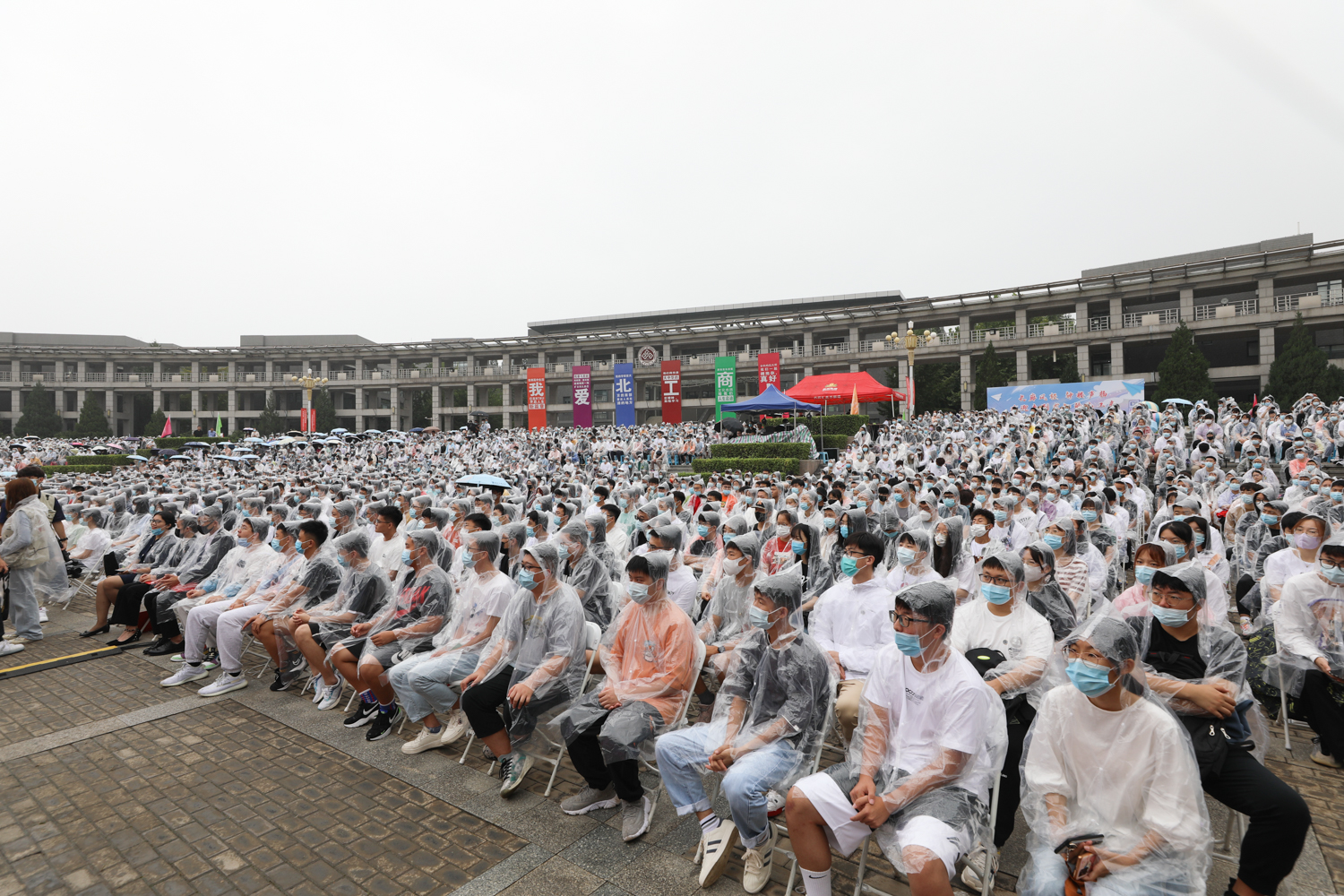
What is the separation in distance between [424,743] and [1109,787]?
4501 millimetres

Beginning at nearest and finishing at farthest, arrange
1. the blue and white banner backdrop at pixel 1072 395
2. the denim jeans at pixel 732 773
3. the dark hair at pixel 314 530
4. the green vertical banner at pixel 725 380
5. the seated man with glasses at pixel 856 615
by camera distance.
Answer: the denim jeans at pixel 732 773
the seated man with glasses at pixel 856 615
the dark hair at pixel 314 530
the blue and white banner backdrop at pixel 1072 395
the green vertical banner at pixel 725 380

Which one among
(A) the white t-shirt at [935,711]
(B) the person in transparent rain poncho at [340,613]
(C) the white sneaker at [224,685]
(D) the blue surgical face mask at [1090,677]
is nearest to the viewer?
(D) the blue surgical face mask at [1090,677]

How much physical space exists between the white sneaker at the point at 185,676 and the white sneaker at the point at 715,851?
5812mm

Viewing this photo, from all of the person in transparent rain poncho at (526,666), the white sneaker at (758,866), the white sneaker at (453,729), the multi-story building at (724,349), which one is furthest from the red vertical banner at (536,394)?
the white sneaker at (758,866)

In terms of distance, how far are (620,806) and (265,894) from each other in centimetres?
199

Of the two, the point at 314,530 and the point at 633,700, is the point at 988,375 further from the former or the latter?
the point at 633,700

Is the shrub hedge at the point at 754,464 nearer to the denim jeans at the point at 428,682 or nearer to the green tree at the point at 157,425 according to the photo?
the denim jeans at the point at 428,682

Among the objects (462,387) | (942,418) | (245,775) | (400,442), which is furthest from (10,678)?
(462,387)

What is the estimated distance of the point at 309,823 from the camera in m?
4.18

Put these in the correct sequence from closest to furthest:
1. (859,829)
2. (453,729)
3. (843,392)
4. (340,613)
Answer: (859,829) < (453,729) < (340,613) < (843,392)

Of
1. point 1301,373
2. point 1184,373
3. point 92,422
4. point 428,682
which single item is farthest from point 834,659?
point 92,422

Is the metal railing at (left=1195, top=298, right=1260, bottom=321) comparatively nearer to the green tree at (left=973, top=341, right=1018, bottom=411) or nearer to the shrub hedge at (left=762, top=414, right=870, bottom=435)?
the green tree at (left=973, top=341, right=1018, bottom=411)

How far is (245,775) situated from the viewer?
15.7ft

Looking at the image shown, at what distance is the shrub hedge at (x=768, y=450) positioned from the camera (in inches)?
933
